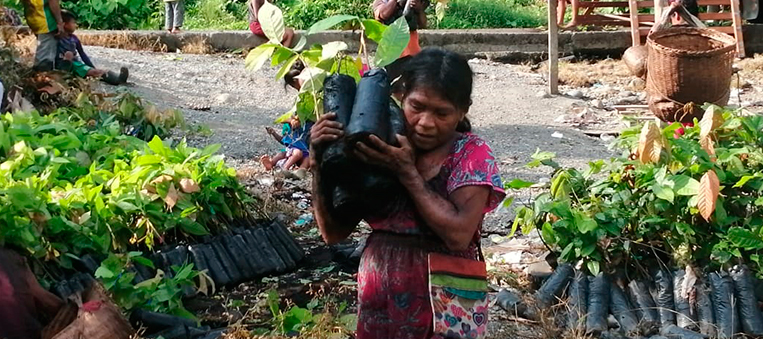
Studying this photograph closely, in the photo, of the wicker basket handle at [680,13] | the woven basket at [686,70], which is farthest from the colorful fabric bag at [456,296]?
the wicker basket handle at [680,13]

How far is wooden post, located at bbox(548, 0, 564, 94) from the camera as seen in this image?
34.6 feet

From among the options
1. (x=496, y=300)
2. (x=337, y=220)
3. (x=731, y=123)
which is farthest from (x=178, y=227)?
(x=731, y=123)

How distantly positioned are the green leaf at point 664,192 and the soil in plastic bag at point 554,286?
0.56m

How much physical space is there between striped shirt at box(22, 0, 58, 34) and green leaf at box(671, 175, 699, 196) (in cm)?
671

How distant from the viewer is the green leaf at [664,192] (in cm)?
481

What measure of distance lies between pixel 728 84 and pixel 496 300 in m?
4.98

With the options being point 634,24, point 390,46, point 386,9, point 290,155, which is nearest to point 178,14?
point 386,9

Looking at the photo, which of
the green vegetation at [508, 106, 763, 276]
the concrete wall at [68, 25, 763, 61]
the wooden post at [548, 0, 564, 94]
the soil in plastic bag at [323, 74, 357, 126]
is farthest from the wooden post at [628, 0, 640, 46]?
the soil in plastic bag at [323, 74, 357, 126]

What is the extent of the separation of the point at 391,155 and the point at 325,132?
18cm

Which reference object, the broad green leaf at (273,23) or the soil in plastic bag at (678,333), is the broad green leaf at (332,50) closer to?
the broad green leaf at (273,23)

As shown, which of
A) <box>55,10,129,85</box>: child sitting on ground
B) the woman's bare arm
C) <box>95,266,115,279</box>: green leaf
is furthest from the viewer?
<box>55,10,129,85</box>: child sitting on ground

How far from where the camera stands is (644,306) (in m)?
4.86

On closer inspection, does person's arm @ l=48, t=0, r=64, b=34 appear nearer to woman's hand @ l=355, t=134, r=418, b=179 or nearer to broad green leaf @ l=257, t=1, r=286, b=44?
broad green leaf @ l=257, t=1, r=286, b=44

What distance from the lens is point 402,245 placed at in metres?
2.93
